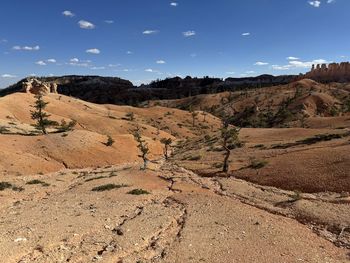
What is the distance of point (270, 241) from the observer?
18.6 m

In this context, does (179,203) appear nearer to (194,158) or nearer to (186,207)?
(186,207)

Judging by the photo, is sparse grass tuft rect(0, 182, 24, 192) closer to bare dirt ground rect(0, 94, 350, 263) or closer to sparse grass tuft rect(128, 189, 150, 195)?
bare dirt ground rect(0, 94, 350, 263)

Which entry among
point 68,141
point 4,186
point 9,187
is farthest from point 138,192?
point 68,141

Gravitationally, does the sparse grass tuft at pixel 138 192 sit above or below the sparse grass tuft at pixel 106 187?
above

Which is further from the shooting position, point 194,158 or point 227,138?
point 194,158

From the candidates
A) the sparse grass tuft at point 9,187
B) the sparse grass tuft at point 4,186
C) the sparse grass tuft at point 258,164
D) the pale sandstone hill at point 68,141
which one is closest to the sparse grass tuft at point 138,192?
the sparse grass tuft at point 9,187

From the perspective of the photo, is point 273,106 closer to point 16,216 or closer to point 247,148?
point 247,148

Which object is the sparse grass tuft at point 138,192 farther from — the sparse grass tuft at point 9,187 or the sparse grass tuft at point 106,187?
the sparse grass tuft at point 9,187

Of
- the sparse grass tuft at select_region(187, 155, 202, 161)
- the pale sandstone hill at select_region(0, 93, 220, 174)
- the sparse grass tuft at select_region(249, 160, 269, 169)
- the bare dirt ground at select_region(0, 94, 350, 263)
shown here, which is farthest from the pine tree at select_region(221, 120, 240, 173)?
the pale sandstone hill at select_region(0, 93, 220, 174)

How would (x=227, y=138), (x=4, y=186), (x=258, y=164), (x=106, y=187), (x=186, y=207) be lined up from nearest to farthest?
(x=186, y=207) < (x=106, y=187) < (x=4, y=186) < (x=258, y=164) < (x=227, y=138)

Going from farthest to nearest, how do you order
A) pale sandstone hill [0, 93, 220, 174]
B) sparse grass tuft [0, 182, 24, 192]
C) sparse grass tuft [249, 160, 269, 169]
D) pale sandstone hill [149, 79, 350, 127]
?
pale sandstone hill [149, 79, 350, 127] → pale sandstone hill [0, 93, 220, 174] → sparse grass tuft [249, 160, 269, 169] → sparse grass tuft [0, 182, 24, 192]

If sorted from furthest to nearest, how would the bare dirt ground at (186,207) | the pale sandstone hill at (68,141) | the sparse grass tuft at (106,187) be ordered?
the pale sandstone hill at (68,141) → the sparse grass tuft at (106,187) → the bare dirt ground at (186,207)

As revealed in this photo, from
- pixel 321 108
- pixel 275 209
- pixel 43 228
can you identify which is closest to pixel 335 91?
pixel 321 108

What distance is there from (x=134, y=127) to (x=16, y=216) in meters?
65.0
